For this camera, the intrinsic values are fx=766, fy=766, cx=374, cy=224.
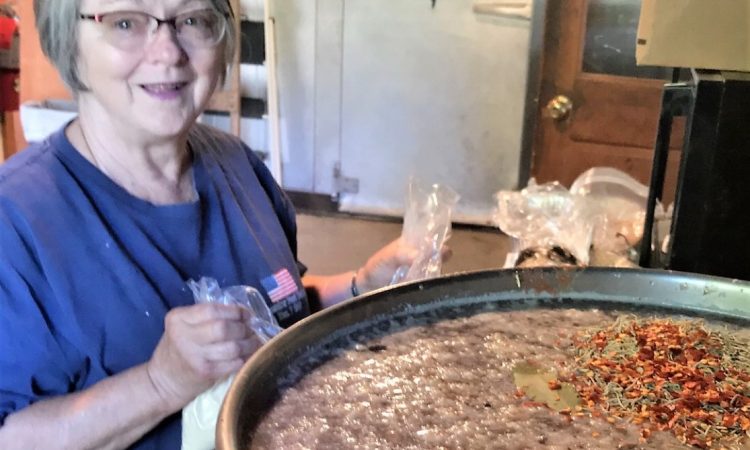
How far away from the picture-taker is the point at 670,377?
0.88 m

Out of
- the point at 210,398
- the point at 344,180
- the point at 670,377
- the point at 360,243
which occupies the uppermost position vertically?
the point at 670,377

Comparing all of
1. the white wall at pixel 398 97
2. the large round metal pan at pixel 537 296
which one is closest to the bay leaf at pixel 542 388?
the large round metal pan at pixel 537 296

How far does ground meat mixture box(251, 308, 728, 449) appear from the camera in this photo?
2.50 feet

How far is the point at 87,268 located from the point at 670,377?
0.78m

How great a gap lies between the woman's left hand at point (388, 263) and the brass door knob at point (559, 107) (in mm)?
2383

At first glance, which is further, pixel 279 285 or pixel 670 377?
pixel 279 285

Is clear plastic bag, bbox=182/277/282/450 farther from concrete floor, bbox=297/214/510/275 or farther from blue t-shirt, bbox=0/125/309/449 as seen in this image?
concrete floor, bbox=297/214/510/275

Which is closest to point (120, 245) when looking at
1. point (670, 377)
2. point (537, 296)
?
point (537, 296)

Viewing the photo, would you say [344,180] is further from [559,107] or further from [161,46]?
[161,46]

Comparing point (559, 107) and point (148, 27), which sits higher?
point (148, 27)

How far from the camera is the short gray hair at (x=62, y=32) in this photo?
44.0 inches

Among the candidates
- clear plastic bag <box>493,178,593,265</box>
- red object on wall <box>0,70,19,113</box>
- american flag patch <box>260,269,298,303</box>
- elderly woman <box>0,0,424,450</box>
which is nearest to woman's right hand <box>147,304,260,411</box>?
elderly woman <box>0,0,424,450</box>

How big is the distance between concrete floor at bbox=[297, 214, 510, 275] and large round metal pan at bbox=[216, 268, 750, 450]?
2.59 m

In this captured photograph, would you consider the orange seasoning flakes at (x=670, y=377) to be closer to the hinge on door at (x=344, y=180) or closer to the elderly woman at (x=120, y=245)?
the elderly woman at (x=120, y=245)
